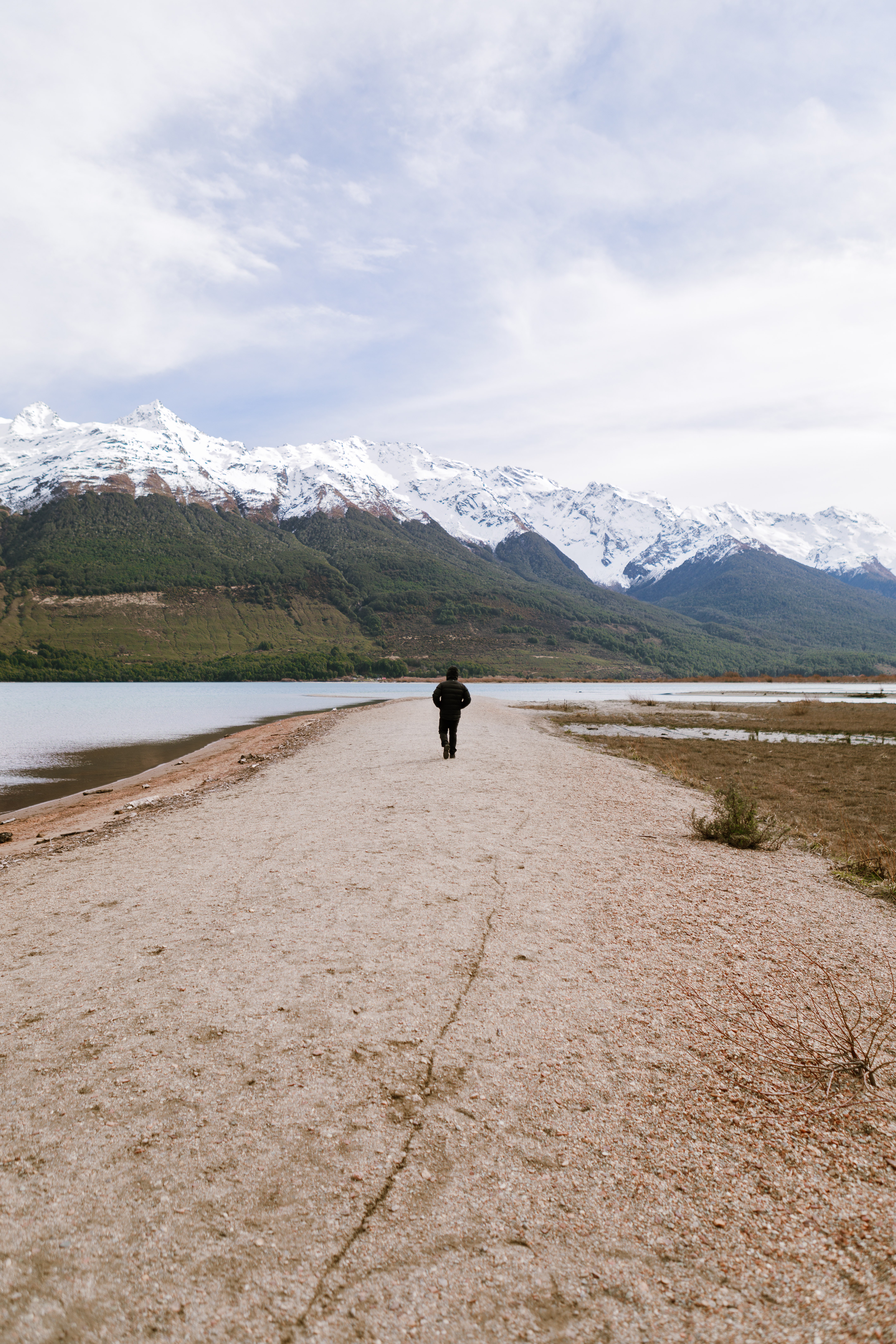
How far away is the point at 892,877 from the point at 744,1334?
306 inches

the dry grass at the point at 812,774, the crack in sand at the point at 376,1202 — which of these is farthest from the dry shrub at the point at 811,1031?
the dry grass at the point at 812,774

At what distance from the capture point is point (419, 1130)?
12.1 ft

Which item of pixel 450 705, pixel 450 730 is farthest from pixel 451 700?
pixel 450 730

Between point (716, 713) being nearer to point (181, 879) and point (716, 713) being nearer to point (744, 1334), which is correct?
point (181, 879)

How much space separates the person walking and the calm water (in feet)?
39.8

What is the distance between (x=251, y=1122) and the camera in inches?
150

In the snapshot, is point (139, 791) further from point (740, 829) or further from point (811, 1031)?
point (811, 1031)

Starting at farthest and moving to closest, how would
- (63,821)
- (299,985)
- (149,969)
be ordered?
1. (63,821)
2. (149,969)
3. (299,985)

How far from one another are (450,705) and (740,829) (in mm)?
9673

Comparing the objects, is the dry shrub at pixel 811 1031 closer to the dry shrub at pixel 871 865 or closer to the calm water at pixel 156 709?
the dry shrub at pixel 871 865

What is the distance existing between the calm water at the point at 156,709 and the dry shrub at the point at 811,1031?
1928cm

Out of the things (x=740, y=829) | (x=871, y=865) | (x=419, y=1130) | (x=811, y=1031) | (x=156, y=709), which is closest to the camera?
(x=419, y=1130)

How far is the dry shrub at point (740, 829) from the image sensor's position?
10.3m

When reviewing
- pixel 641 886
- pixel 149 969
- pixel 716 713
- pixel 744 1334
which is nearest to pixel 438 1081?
pixel 744 1334
